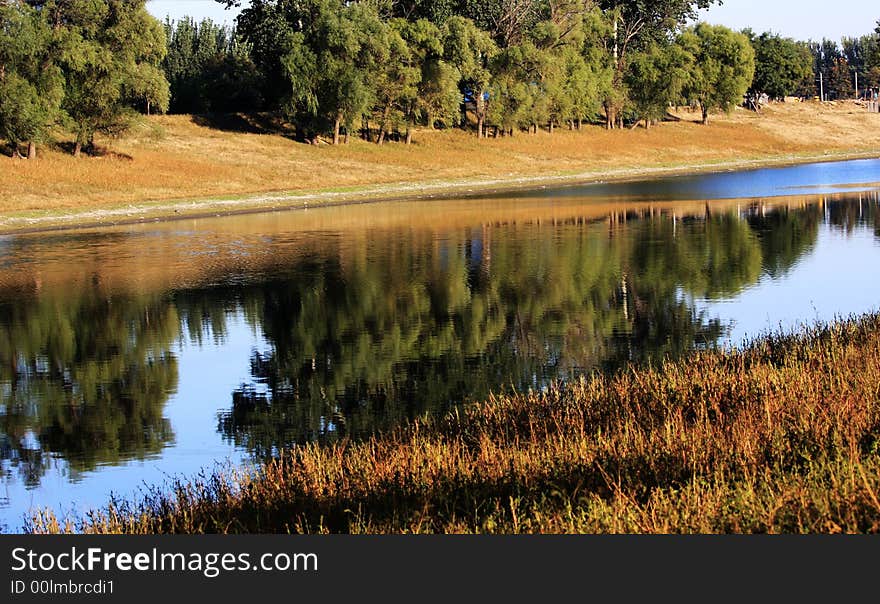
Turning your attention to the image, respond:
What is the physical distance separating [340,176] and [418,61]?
63.9 ft

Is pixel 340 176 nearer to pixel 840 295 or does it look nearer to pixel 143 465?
pixel 840 295

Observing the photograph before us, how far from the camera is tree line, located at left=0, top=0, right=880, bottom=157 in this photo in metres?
75.6

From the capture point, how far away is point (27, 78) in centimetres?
7425

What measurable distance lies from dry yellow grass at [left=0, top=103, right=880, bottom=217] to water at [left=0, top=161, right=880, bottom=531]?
20085 millimetres

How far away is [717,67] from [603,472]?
430 feet

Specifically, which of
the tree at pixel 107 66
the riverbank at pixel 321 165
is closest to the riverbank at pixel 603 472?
the riverbank at pixel 321 165

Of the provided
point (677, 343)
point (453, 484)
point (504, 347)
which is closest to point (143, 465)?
point (453, 484)

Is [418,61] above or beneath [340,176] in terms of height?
above

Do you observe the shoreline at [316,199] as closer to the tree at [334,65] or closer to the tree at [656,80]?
the tree at [334,65]

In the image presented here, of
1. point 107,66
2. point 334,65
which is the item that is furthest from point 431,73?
point 107,66

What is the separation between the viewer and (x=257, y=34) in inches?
3917

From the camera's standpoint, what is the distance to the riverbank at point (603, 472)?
9.43 metres

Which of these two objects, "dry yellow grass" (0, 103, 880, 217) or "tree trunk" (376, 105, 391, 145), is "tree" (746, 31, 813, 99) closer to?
"dry yellow grass" (0, 103, 880, 217)

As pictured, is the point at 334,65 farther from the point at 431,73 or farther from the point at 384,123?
the point at 431,73
